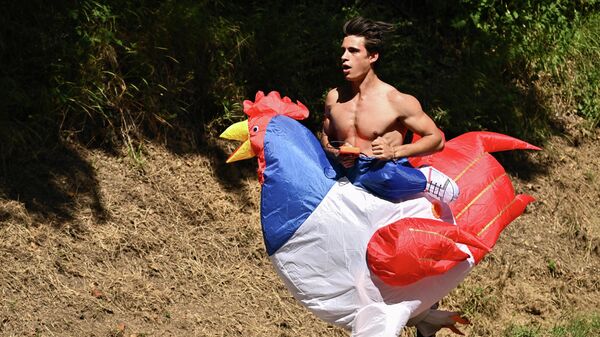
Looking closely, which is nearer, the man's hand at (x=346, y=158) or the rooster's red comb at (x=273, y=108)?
the man's hand at (x=346, y=158)

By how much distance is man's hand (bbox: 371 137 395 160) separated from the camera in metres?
5.22

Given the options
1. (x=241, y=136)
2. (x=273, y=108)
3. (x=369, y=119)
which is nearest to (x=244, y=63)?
(x=273, y=108)

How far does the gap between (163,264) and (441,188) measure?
2.39 metres

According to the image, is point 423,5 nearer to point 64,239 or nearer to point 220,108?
point 220,108

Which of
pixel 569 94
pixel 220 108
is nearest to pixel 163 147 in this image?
pixel 220 108

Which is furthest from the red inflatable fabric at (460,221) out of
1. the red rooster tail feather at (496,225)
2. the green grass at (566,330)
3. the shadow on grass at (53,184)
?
the shadow on grass at (53,184)

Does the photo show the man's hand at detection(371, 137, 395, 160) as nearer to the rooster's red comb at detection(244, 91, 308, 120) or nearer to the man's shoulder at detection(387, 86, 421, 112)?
the man's shoulder at detection(387, 86, 421, 112)

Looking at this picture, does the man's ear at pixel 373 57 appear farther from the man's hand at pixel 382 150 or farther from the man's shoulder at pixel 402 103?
the man's hand at pixel 382 150

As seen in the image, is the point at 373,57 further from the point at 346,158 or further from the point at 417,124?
the point at 346,158

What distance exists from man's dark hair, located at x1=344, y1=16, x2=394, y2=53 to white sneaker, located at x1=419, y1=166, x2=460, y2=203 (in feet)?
2.22

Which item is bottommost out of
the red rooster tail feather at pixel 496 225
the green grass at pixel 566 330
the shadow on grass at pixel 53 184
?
the green grass at pixel 566 330

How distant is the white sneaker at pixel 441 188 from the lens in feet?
17.7

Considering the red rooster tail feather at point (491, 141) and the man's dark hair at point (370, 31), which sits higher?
the man's dark hair at point (370, 31)

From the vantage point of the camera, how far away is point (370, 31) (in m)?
5.44
